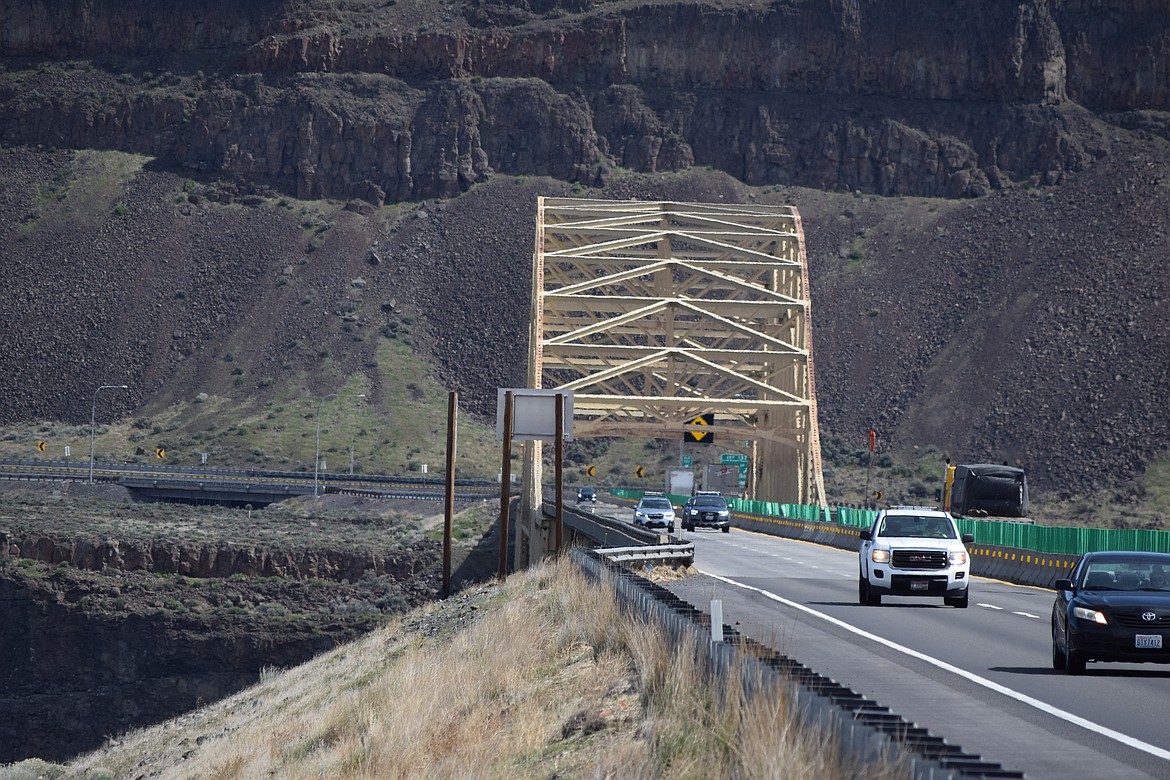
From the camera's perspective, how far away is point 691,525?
212 ft

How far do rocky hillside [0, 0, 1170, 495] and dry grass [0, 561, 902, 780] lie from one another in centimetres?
7801

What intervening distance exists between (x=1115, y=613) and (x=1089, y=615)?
0.27m

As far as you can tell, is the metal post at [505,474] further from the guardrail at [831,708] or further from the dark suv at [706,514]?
the dark suv at [706,514]

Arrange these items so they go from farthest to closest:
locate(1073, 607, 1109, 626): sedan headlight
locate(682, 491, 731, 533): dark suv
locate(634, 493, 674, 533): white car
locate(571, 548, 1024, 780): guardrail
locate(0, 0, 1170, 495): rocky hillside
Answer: locate(0, 0, 1170, 495): rocky hillside, locate(682, 491, 731, 533): dark suv, locate(634, 493, 674, 533): white car, locate(1073, 607, 1109, 626): sedan headlight, locate(571, 548, 1024, 780): guardrail

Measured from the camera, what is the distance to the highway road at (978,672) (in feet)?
37.8

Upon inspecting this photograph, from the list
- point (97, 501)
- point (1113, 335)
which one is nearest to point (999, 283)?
point (1113, 335)

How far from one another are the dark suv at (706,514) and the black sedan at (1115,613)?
155 ft

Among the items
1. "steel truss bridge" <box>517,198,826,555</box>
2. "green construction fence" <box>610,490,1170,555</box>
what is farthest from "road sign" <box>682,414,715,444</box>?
"green construction fence" <box>610,490,1170,555</box>

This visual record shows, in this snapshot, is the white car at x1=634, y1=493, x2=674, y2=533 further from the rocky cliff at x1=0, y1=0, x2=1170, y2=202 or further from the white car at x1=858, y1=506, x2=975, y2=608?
the rocky cliff at x1=0, y1=0, x2=1170, y2=202

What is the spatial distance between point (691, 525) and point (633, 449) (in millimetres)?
50210

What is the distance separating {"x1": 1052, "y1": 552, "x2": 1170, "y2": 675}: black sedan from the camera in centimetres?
1562

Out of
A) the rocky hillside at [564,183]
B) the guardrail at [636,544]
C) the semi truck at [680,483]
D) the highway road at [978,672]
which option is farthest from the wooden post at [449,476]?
the rocky hillside at [564,183]

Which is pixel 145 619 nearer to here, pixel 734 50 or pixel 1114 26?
pixel 734 50

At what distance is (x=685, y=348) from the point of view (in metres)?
77.4
